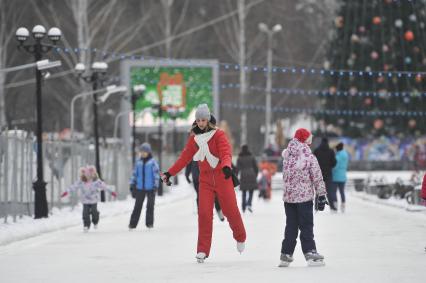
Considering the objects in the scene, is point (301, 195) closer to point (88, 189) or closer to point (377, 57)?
point (88, 189)

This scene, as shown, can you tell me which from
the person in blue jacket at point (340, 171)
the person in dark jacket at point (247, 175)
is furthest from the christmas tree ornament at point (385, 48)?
the person in dark jacket at point (247, 175)

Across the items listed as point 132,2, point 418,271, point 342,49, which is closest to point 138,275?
point 418,271

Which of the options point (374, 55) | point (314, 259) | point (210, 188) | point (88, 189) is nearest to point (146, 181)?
point (88, 189)

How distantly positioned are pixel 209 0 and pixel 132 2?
6.82 m

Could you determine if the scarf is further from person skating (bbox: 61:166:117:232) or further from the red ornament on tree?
the red ornament on tree

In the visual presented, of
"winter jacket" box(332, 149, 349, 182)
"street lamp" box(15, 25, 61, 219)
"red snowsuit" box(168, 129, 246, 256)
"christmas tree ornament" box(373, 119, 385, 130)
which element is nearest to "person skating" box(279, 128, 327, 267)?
"red snowsuit" box(168, 129, 246, 256)

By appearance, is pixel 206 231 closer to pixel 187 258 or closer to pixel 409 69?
pixel 187 258

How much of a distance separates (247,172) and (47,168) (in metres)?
4.70

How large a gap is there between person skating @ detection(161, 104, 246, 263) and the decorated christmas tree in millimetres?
45469

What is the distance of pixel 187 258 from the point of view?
15.0m

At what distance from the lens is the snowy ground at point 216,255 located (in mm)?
12391

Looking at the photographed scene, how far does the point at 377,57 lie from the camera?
60781 mm

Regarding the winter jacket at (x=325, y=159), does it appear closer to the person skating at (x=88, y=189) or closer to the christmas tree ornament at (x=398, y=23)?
the person skating at (x=88, y=189)

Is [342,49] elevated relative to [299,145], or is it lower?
elevated
